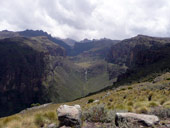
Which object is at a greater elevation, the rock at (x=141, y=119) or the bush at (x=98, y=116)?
the rock at (x=141, y=119)

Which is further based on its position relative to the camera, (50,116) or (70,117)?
(50,116)

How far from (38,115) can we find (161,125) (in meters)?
7.03

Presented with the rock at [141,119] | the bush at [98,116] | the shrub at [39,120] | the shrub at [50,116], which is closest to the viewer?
the rock at [141,119]

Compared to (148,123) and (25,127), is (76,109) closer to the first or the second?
(25,127)

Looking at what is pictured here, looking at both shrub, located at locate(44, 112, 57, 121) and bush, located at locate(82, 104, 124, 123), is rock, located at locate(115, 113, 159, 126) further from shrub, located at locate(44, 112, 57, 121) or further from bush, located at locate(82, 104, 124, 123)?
shrub, located at locate(44, 112, 57, 121)

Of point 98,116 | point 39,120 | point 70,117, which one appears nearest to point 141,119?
point 98,116

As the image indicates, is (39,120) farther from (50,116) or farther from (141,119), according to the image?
(141,119)

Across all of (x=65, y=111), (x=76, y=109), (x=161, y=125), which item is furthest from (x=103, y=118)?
(x=161, y=125)

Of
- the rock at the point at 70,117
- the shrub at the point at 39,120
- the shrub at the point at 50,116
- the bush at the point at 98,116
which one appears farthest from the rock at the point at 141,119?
the shrub at the point at 39,120

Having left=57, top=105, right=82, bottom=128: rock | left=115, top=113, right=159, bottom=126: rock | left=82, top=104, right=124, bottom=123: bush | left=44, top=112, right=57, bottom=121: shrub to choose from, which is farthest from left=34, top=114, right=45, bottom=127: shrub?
left=115, top=113, right=159, bottom=126: rock

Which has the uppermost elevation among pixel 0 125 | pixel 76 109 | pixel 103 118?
pixel 76 109

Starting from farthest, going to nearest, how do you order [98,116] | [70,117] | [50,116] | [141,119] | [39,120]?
[50,116] < [39,120] < [98,116] < [70,117] < [141,119]

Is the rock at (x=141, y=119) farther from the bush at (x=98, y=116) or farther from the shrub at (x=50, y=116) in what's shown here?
the shrub at (x=50, y=116)

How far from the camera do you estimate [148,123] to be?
6.65 meters
